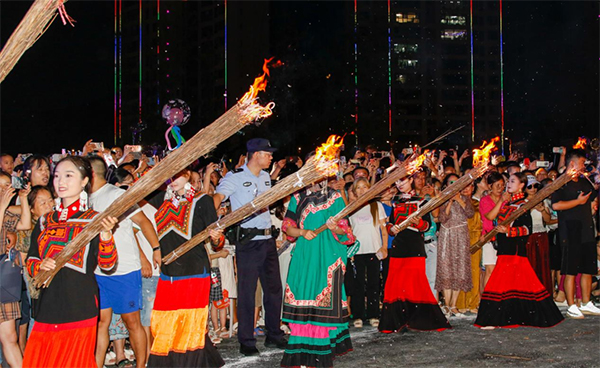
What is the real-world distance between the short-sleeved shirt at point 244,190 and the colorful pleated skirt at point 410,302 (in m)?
2.03

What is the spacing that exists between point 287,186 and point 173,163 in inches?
61.7

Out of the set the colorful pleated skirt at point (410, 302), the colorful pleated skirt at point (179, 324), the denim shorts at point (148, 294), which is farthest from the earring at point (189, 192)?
the colorful pleated skirt at point (410, 302)

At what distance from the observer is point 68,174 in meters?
4.82

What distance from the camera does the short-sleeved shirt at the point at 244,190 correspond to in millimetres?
7883

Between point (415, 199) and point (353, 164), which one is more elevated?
point (353, 164)

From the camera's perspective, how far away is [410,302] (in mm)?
8922

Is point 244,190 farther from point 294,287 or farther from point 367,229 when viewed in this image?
point 367,229

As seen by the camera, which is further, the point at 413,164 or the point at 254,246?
Answer: the point at 254,246

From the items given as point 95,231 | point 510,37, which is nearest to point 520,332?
point 95,231

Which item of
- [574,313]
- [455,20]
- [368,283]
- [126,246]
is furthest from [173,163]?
[455,20]

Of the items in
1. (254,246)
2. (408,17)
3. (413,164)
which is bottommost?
(254,246)

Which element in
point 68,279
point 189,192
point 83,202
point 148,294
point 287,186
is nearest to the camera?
point 68,279

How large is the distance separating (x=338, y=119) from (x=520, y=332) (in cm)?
2353

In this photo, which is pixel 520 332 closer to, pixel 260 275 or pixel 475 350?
pixel 475 350
